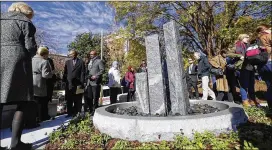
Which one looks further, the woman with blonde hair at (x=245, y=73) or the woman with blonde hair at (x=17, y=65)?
the woman with blonde hair at (x=245, y=73)

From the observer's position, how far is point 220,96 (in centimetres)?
706

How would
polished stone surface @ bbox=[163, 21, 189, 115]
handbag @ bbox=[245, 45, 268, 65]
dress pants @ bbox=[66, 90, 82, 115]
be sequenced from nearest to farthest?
polished stone surface @ bbox=[163, 21, 189, 115]
handbag @ bbox=[245, 45, 268, 65]
dress pants @ bbox=[66, 90, 82, 115]

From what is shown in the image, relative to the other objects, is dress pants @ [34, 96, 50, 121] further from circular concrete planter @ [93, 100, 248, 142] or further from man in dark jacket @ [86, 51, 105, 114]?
circular concrete planter @ [93, 100, 248, 142]

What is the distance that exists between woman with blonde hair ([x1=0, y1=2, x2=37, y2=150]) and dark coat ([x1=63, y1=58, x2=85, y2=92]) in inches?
109

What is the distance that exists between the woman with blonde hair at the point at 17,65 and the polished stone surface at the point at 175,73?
2.29 metres

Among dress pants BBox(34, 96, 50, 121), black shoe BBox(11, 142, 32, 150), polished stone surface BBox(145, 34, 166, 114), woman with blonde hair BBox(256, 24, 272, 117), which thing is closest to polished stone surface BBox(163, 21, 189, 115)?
polished stone surface BBox(145, 34, 166, 114)

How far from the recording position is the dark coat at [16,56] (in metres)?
3.12

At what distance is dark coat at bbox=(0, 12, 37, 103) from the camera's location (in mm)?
3123

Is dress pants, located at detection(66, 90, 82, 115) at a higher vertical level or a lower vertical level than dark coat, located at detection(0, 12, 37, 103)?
lower

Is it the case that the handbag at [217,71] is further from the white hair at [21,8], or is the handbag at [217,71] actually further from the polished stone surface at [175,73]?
the white hair at [21,8]

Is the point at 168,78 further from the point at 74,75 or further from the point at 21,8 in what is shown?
the point at 74,75

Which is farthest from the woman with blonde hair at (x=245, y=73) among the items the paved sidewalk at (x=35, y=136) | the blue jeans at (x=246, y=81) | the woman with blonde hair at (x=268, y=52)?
the paved sidewalk at (x=35, y=136)

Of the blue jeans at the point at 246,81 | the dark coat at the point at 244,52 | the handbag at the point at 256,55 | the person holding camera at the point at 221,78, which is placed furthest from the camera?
the person holding camera at the point at 221,78

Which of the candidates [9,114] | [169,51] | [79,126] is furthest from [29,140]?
[169,51]
